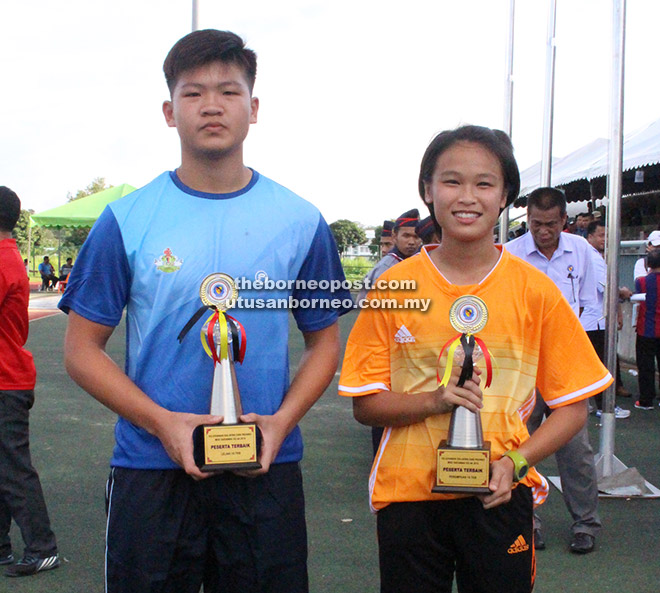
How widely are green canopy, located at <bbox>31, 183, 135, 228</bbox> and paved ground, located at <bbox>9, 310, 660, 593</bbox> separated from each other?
15.0 meters

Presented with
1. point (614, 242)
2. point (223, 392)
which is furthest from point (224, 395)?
point (614, 242)

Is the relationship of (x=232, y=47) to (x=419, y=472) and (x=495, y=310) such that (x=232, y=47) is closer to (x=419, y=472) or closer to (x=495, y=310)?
(x=495, y=310)

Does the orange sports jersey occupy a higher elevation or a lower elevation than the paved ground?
higher

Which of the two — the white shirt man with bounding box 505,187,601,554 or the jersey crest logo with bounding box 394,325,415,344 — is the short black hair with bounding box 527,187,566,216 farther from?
the jersey crest logo with bounding box 394,325,415,344

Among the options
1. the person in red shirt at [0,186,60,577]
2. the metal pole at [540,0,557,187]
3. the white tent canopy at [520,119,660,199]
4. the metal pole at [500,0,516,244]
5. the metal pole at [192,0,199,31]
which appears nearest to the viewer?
the person in red shirt at [0,186,60,577]

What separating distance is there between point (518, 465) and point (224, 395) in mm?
744

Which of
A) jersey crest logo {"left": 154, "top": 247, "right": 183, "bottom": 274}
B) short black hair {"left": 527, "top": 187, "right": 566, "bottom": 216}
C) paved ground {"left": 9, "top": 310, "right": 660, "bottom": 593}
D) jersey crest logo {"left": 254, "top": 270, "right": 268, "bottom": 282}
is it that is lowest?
paved ground {"left": 9, "top": 310, "right": 660, "bottom": 593}

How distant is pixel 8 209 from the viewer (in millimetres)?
3971

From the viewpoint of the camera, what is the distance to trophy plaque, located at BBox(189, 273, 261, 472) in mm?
1769

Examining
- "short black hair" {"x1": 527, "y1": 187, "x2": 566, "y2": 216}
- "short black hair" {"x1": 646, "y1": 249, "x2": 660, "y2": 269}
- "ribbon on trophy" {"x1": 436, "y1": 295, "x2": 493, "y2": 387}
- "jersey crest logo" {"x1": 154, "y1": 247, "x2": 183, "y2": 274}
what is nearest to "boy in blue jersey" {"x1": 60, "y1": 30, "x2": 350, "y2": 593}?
"jersey crest logo" {"x1": 154, "y1": 247, "x2": 183, "y2": 274}

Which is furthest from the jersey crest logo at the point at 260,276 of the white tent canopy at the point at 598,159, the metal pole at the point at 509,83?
the metal pole at the point at 509,83

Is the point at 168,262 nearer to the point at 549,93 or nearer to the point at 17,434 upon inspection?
the point at 17,434

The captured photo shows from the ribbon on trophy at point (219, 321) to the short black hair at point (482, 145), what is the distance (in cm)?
67

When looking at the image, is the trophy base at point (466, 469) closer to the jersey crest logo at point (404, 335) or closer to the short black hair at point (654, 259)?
the jersey crest logo at point (404, 335)
